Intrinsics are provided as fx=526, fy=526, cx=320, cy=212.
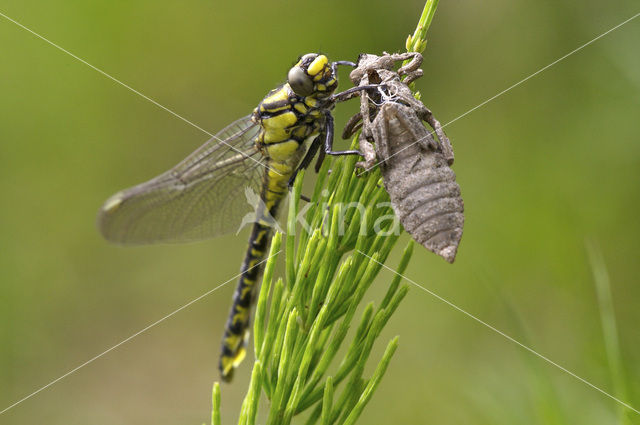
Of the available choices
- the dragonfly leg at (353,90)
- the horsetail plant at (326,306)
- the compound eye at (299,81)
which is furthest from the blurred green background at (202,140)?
the compound eye at (299,81)

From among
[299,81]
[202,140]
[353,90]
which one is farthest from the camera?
[202,140]

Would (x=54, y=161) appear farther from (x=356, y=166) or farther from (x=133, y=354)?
(x=356, y=166)

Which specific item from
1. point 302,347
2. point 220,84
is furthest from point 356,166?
point 220,84

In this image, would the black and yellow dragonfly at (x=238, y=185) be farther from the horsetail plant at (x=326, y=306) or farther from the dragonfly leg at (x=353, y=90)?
the horsetail plant at (x=326, y=306)

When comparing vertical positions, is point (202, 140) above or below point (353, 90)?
above

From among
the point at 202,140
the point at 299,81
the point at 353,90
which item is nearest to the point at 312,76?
the point at 299,81

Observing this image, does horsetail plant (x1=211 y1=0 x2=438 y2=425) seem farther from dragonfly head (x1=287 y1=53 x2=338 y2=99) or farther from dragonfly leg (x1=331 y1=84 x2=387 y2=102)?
dragonfly head (x1=287 y1=53 x2=338 y2=99)

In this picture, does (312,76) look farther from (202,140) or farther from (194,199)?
(202,140)
